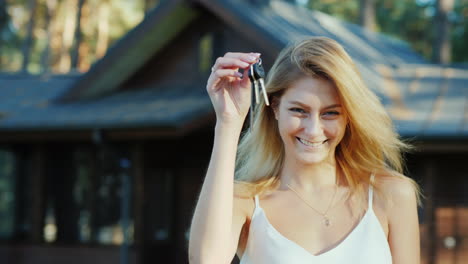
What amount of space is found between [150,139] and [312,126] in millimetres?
10176

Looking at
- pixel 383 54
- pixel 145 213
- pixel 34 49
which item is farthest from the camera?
pixel 34 49

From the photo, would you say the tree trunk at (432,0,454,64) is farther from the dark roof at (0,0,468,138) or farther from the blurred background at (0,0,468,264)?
the dark roof at (0,0,468,138)

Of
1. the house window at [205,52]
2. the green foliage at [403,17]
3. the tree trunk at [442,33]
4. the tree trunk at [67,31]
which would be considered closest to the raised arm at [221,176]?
the house window at [205,52]

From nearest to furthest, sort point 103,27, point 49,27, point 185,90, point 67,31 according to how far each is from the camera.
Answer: point 185,90 → point 49,27 → point 103,27 → point 67,31

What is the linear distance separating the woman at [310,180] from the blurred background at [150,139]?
8.23 metres

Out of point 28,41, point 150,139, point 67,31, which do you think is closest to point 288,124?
point 150,139

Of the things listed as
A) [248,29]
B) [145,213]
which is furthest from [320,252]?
[145,213]

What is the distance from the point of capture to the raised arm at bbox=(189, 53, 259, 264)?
198cm

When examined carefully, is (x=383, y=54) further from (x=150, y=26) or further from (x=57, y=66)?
(x=57, y=66)

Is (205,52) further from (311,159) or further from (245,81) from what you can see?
(245,81)

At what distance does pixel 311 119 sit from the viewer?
208cm

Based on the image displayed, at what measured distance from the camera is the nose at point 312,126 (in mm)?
2066

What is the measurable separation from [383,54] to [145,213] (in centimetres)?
531

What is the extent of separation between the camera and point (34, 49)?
37312 mm
